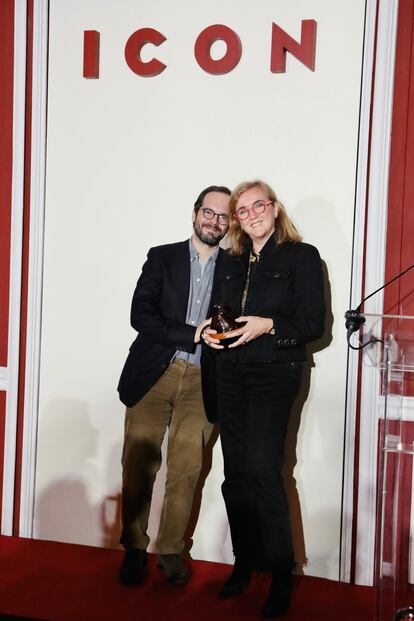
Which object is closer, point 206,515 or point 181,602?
point 181,602

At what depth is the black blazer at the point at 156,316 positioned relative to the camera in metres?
3.37

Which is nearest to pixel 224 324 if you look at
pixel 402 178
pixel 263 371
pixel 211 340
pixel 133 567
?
pixel 211 340

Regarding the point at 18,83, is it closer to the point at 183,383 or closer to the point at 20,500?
the point at 183,383

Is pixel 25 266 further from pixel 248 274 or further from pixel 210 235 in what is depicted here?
pixel 248 274

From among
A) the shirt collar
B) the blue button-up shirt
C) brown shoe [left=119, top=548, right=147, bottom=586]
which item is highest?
the shirt collar

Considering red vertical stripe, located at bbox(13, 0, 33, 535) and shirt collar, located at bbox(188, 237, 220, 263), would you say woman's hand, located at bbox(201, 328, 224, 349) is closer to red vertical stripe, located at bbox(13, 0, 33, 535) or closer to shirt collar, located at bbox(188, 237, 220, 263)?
shirt collar, located at bbox(188, 237, 220, 263)

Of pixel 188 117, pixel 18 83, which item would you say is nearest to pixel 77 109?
pixel 18 83

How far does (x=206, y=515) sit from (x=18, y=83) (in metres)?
2.21

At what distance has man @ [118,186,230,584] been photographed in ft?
11.1

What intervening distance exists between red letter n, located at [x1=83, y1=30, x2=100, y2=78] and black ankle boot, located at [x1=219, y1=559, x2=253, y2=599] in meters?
2.28

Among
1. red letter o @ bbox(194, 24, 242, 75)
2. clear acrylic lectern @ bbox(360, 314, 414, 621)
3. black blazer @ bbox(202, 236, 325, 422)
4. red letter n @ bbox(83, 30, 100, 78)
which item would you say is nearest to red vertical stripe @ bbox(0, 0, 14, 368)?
red letter n @ bbox(83, 30, 100, 78)

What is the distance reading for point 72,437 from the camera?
150 inches

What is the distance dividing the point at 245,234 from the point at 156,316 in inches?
20.3

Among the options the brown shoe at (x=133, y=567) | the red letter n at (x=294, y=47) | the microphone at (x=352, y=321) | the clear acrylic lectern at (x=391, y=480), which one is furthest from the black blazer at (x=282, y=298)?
→ the brown shoe at (x=133, y=567)
